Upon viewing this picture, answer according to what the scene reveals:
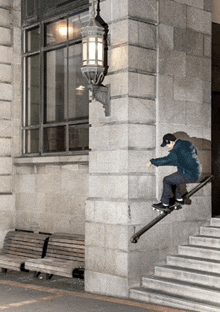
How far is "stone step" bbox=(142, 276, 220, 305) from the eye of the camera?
9586mm

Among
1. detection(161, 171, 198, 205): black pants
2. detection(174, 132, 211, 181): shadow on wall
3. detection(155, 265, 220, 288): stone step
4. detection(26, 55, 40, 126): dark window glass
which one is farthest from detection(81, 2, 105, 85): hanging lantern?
detection(26, 55, 40, 126): dark window glass

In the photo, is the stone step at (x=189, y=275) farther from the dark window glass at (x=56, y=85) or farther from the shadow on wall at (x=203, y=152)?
the dark window glass at (x=56, y=85)

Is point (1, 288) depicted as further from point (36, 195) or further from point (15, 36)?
point (15, 36)

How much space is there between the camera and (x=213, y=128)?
45.9 feet

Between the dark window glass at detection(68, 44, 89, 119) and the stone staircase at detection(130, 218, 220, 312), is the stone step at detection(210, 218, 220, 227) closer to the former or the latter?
the stone staircase at detection(130, 218, 220, 312)

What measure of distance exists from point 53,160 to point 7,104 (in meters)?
2.26

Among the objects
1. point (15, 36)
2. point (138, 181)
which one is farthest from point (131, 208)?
point (15, 36)

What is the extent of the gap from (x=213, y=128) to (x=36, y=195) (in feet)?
15.0

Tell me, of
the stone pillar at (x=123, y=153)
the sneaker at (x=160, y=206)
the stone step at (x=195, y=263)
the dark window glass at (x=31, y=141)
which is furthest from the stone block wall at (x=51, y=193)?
the stone step at (x=195, y=263)

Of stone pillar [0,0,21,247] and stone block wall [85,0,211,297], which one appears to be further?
stone pillar [0,0,21,247]

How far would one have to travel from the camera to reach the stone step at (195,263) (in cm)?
1026

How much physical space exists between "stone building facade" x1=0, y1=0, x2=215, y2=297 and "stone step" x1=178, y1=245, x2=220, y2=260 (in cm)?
22

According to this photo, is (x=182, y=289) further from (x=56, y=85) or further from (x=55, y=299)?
(x=56, y=85)

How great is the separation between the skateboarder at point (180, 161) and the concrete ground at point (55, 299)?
7.22ft
